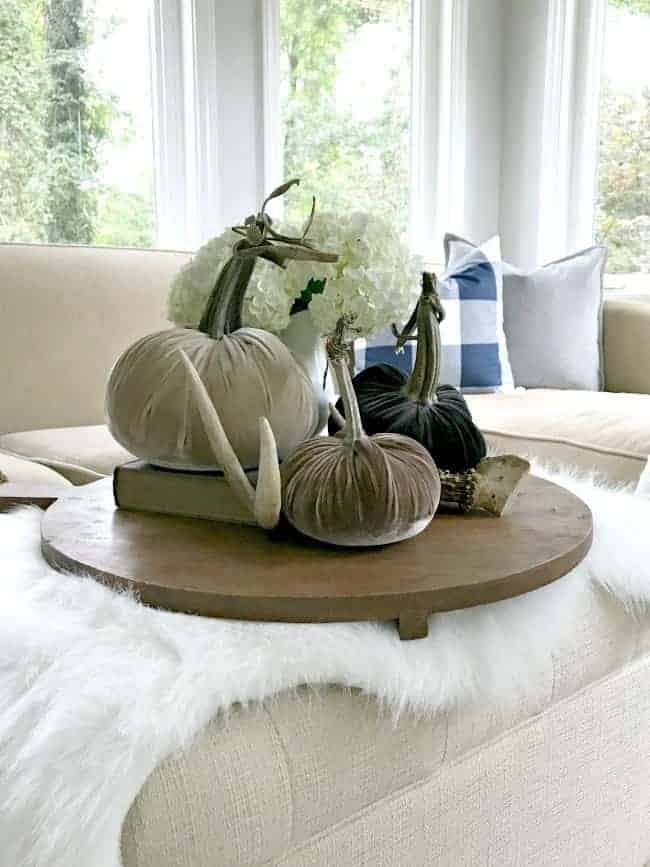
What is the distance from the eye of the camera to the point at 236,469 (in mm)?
797

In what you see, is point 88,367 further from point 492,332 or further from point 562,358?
point 562,358

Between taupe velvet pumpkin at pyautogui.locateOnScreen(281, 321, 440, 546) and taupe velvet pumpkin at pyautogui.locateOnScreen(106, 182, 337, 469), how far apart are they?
86 mm

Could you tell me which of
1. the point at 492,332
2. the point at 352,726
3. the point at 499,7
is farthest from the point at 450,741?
the point at 499,7

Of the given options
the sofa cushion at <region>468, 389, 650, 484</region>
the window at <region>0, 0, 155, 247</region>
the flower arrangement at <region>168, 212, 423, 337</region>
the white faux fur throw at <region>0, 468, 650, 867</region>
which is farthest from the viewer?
the window at <region>0, 0, 155, 247</region>

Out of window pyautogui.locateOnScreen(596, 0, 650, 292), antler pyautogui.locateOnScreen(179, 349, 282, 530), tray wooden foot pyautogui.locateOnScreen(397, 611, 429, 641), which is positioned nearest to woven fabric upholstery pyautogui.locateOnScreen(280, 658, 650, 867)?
tray wooden foot pyautogui.locateOnScreen(397, 611, 429, 641)

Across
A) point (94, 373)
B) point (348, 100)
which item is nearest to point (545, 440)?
point (94, 373)

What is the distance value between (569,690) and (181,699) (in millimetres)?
383

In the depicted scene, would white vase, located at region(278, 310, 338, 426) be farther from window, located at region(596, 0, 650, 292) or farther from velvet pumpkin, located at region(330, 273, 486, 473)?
window, located at region(596, 0, 650, 292)

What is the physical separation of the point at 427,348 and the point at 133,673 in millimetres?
484

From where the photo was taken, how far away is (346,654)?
63cm

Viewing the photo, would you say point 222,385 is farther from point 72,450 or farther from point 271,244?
point 72,450

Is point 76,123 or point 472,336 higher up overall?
point 76,123

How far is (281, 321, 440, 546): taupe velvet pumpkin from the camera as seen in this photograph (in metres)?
0.73

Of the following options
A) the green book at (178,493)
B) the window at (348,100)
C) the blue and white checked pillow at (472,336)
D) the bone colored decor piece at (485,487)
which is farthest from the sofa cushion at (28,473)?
the window at (348,100)
